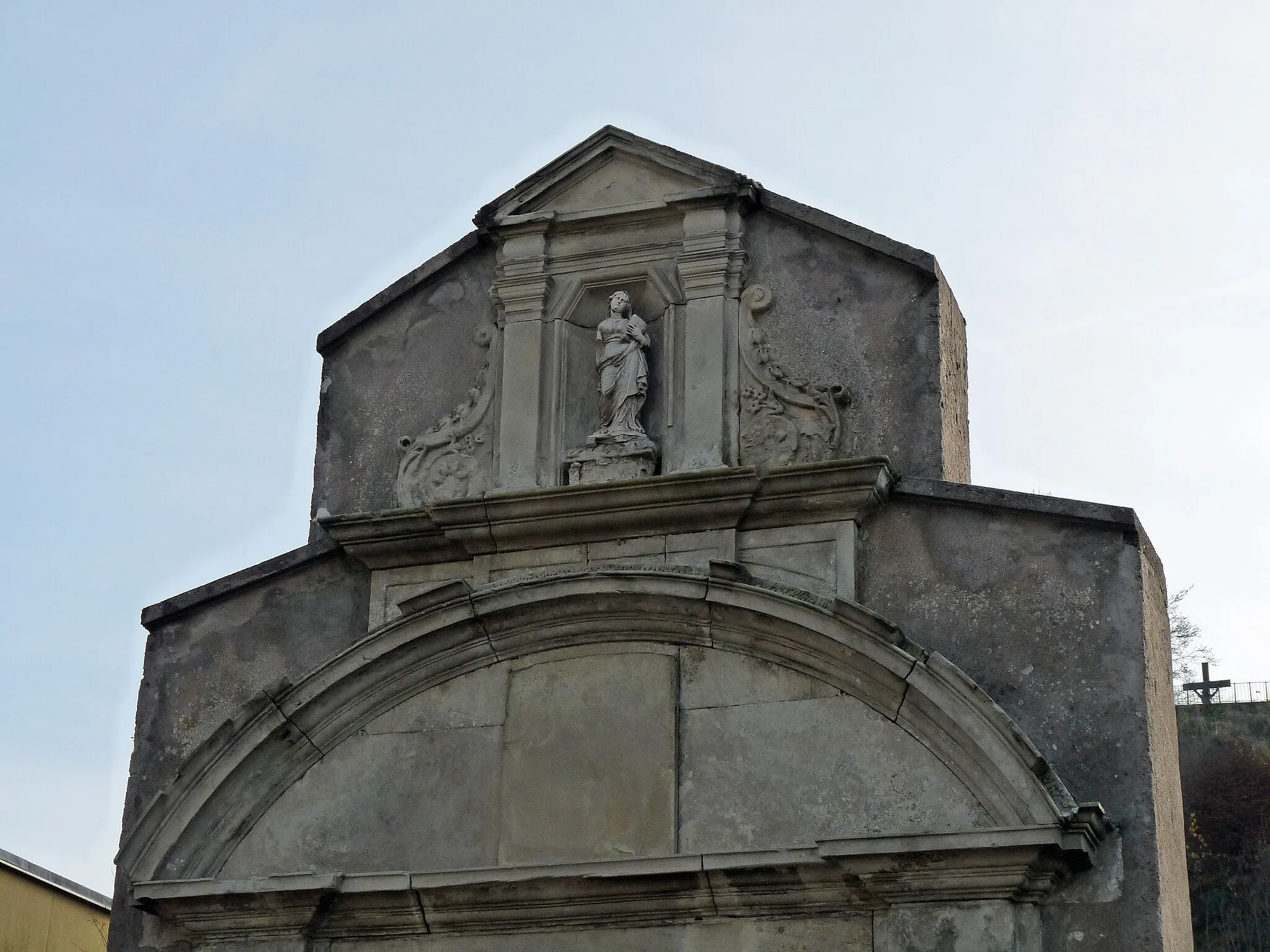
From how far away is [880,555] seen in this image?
27.0 ft

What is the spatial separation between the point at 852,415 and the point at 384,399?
94.3 inches

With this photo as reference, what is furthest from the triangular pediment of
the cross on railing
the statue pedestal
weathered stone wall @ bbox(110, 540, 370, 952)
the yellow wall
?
the cross on railing

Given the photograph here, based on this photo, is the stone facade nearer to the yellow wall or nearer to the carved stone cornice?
the carved stone cornice

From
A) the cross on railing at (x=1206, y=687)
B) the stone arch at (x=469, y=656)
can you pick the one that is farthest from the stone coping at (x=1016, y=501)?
the cross on railing at (x=1206, y=687)

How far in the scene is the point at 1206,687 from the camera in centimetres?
2670

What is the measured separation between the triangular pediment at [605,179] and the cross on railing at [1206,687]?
18.9 metres

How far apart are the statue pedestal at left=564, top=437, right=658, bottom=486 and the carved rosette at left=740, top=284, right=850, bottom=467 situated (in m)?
0.43

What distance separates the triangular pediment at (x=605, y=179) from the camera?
923 cm

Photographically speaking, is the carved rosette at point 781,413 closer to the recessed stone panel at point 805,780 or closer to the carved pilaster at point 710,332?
the carved pilaster at point 710,332

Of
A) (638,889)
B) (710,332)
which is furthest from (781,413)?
(638,889)

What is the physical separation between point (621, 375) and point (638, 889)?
2.39 metres

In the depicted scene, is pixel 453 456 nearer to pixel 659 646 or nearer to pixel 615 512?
pixel 615 512

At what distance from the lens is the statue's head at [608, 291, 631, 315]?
9.00 m

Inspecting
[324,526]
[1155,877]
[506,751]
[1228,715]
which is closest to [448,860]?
[506,751]
